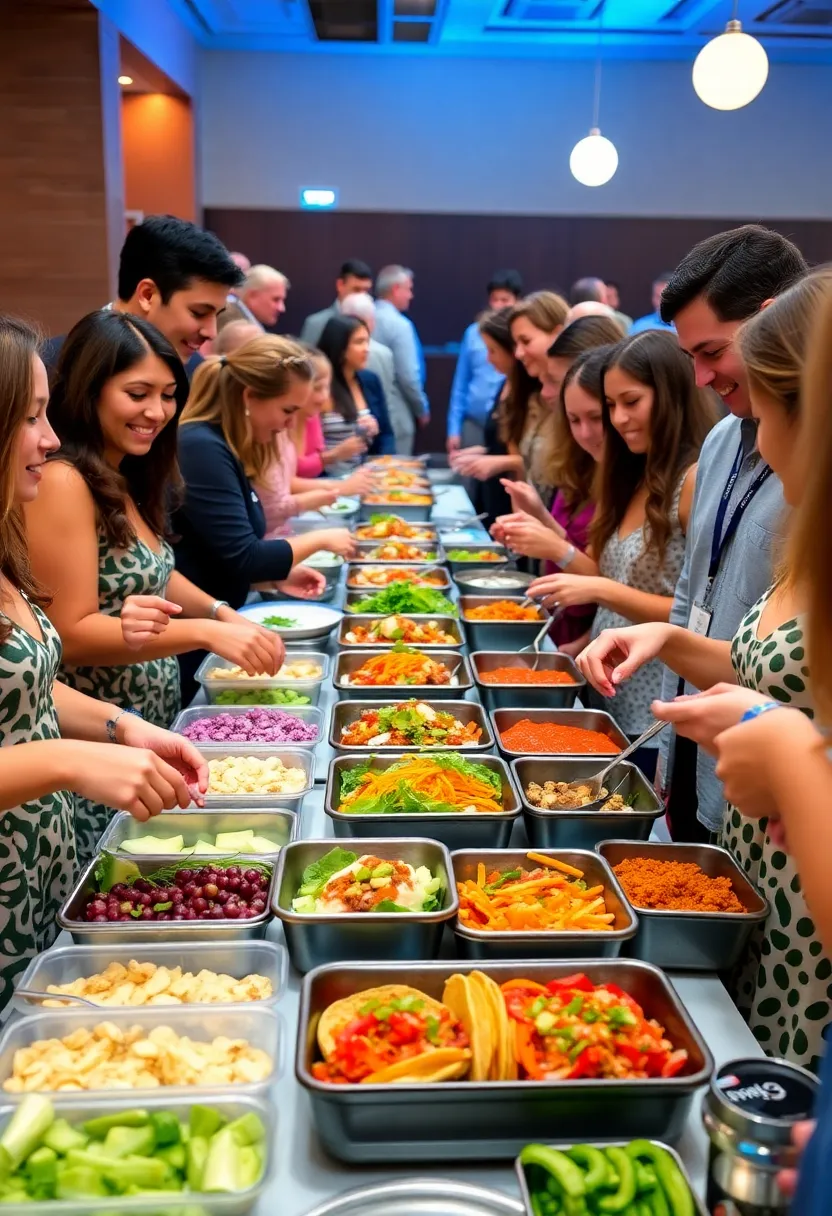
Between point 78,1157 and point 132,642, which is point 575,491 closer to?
point 132,642

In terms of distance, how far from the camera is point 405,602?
127 inches

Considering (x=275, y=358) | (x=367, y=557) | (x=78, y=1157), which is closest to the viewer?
(x=78, y=1157)

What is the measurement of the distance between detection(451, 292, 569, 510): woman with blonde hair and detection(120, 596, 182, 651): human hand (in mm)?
2272

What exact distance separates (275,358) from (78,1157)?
8.50ft

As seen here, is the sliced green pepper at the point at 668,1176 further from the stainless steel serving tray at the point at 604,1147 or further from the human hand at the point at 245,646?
the human hand at the point at 245,646

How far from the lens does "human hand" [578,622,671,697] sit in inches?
76.9

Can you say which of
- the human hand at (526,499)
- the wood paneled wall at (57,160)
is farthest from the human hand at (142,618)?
the wood paneled wall at (57,160)

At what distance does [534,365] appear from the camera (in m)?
4.52

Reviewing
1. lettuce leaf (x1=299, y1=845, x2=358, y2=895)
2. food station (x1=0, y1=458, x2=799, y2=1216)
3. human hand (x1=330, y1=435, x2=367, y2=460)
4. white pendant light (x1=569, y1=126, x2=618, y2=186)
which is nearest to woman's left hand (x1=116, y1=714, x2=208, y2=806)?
food station (x1=0, y1=458, x2=799, y2=1216)

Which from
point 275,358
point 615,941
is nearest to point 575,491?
point 275,358

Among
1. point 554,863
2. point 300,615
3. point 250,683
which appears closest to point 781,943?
point 554,863

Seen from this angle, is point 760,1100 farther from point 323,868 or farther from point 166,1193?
point 323,868

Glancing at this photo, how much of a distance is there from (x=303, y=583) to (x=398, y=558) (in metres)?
0.67

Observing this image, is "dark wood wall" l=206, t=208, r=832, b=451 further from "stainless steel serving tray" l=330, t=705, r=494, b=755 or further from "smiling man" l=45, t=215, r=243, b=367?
→ "stainless steel serving tray" l=330, t=705, r=494, b=755
